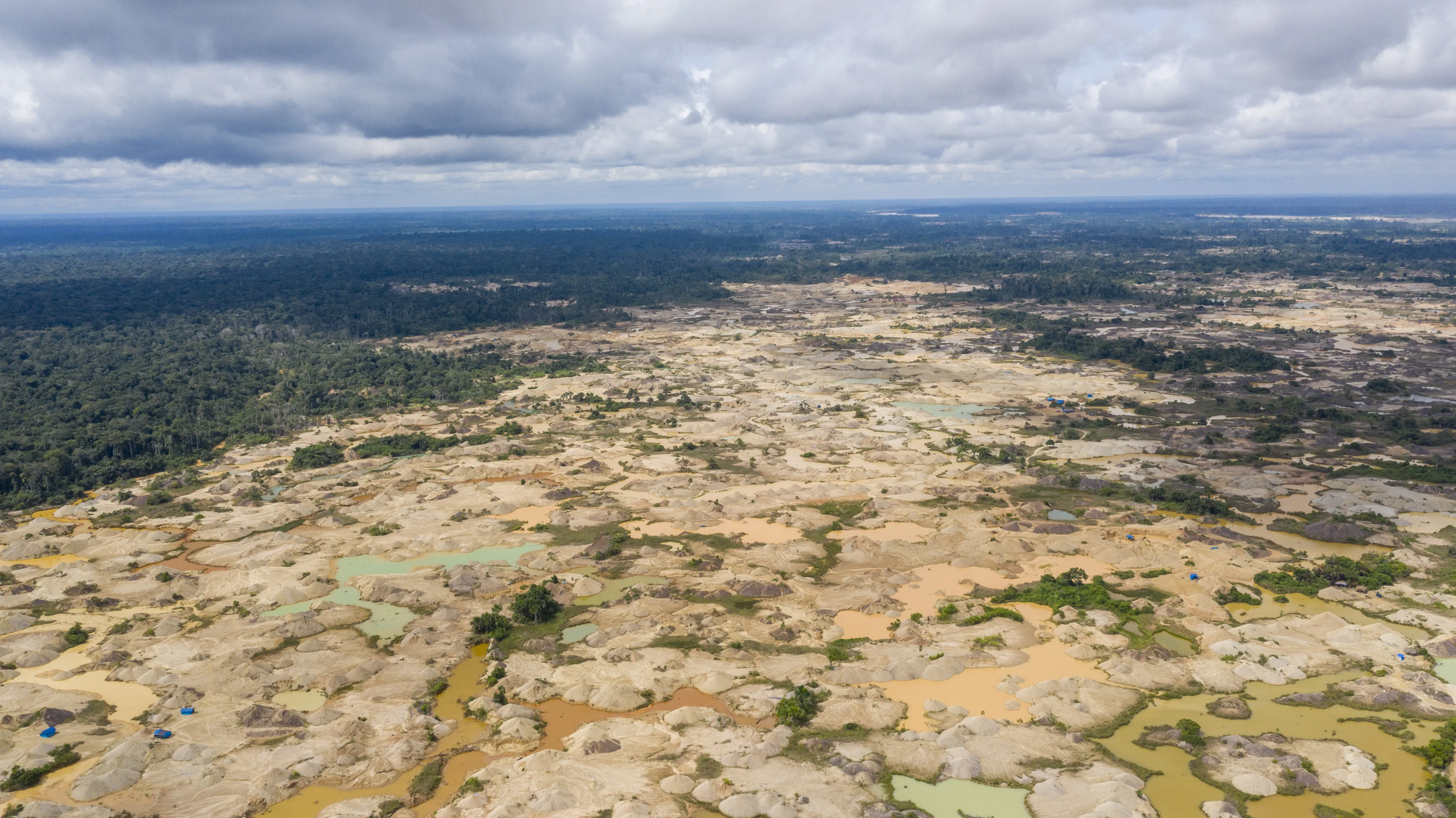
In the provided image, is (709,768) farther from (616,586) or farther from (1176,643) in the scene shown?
(1176,643)

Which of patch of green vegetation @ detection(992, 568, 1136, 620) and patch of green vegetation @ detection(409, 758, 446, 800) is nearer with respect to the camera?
patch of green vegetation @ detection(409, 758, 446, 800)

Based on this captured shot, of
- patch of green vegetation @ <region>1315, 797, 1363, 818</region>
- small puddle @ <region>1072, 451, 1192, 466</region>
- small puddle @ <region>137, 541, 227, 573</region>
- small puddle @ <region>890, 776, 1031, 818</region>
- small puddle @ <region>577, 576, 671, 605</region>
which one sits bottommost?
small puddle @ <region>890, 776, 1031, 818</region>

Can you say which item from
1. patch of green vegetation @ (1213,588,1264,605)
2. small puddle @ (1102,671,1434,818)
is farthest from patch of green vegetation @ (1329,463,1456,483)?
small puddle @ (1102,671,1434,818)

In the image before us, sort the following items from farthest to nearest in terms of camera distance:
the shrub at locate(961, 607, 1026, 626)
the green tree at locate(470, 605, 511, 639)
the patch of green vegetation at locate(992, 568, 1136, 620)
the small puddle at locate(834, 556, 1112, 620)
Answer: the patch of green vegetation at locate(992, 568, 1136, 620) < the small puddle at locate(834, 556, 1112, 620) < the shrub at locate(961, 607, 1026, 626) < the green tree at locate(470, 605, 511, 639)

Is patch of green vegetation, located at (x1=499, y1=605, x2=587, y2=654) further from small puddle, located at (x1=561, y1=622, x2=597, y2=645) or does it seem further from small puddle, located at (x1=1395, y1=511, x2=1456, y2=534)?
small puddle, located at (x1=1395, y1=511, x2=1456, y2=534)

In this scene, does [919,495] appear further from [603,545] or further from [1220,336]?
[1220,336]

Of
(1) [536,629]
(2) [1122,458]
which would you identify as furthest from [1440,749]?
(2) [1122,458]

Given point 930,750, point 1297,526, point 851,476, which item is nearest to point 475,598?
point 930,750
